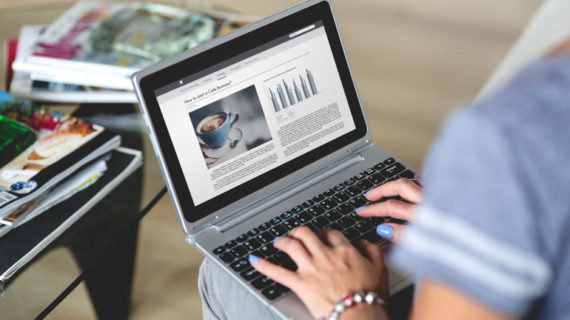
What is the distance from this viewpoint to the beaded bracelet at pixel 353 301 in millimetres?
802

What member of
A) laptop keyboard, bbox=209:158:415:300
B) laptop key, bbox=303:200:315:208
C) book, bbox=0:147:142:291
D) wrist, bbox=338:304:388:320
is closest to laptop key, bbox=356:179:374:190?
laptop keyboard, bbox=209:158:415:300

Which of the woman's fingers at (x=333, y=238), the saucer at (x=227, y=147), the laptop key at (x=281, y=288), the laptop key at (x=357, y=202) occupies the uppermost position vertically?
the saucer at (x=227, y=147)

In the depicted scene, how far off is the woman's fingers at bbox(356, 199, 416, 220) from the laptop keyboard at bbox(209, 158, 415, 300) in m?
0.01

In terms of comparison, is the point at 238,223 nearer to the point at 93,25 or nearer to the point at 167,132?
the point at 167,132

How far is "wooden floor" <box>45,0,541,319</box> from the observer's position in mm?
1711

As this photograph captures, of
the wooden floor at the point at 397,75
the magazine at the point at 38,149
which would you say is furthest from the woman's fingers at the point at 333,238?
the wooden floor at the point at 397,75

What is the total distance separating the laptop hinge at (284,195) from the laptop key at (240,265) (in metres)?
0.08

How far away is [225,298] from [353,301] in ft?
0.94

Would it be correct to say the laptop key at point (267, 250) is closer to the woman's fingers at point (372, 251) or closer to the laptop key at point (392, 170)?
the woman's fingers at point (372, 251)

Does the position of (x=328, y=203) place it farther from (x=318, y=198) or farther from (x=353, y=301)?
(x=353, y=301)

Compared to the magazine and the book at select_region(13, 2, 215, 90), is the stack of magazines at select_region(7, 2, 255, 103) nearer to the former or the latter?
the book at select_region(13, 2, 215, 90)

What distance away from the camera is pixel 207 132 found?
100 cm

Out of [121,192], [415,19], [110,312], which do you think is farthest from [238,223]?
[415,19]

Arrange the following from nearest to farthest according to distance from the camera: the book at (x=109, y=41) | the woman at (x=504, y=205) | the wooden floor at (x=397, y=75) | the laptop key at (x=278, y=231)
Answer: the woman at (x=504, y=205) < the laptop key at (x=278, y=231) < the book at (x=109, y=41) < the wooden floor at (x=397, y=75)
